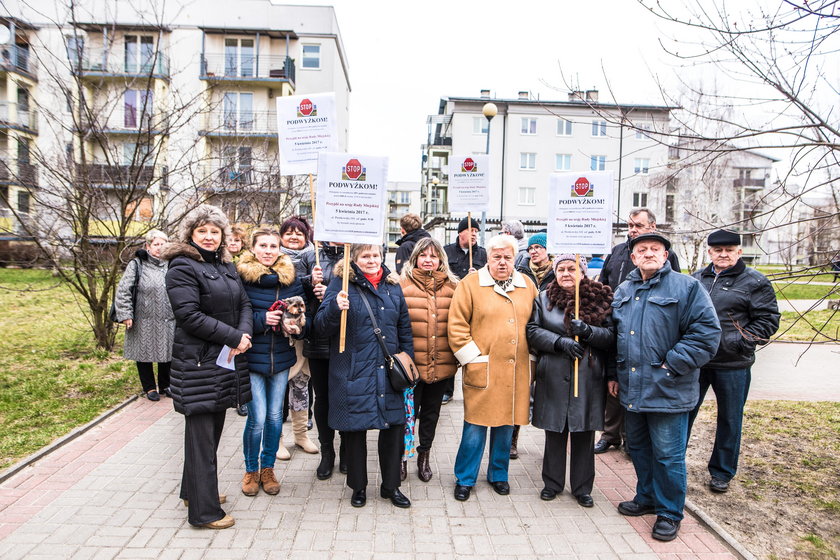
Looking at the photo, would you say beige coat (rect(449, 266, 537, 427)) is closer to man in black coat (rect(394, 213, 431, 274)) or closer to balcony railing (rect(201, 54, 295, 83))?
man in black coat (rect(394, 213, 431, 274))

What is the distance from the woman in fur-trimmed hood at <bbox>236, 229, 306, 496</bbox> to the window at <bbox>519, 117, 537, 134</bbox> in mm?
42904

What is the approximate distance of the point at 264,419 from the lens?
4.57 metres

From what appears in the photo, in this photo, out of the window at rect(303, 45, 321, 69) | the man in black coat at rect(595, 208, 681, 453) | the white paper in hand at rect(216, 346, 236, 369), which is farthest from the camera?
the window at rect(303, 45, 321, 69)

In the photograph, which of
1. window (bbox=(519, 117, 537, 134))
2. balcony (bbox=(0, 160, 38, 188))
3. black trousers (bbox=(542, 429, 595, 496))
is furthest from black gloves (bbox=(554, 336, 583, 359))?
window (bbox=(519, 117, 537, 134))

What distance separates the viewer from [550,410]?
450cm

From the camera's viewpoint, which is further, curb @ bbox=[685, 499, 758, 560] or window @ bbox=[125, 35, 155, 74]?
window @ bbox=[125, 35, 155, 74]

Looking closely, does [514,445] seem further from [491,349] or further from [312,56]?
[312,56]

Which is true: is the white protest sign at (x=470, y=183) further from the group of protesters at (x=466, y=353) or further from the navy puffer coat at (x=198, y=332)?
the navy puffer coat at (x=198, y=332)

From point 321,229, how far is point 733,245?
3.50m

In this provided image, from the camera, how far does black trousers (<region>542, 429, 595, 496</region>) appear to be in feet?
→ 14.9

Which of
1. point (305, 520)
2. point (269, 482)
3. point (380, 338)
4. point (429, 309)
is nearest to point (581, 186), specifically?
point (429, 309)

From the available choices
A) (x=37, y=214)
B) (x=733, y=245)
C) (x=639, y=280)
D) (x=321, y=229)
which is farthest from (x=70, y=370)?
(x=733, y=245)

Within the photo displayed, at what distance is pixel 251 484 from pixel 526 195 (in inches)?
1673

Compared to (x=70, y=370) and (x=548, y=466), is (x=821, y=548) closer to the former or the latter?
(x=548, y=466)
